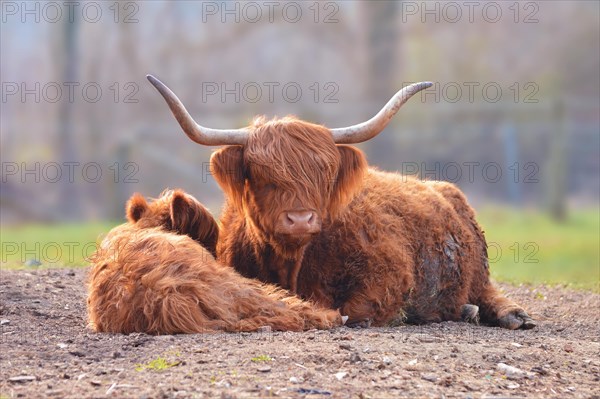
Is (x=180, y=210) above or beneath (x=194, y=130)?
beneath

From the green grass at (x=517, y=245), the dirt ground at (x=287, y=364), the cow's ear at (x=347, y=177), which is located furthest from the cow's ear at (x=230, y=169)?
the green grass at (x=517, y=245)

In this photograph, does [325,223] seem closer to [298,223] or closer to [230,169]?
[298,223]

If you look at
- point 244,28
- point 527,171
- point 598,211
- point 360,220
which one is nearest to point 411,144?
point 527,171

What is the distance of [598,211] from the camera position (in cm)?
2275

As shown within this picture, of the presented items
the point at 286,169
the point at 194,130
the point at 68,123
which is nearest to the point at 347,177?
the point at 286,169

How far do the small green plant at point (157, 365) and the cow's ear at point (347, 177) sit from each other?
2310 mm

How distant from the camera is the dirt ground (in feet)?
14.4

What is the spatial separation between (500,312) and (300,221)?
8.09 feet

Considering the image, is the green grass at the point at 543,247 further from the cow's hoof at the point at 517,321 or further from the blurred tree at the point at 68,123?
the blurred tree at the point at 68,123

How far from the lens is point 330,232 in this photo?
6891 mm

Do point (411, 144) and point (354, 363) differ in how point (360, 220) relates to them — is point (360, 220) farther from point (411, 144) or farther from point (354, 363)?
point (411, 144)

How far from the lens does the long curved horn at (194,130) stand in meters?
6.16

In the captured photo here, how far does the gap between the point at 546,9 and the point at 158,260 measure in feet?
85.0

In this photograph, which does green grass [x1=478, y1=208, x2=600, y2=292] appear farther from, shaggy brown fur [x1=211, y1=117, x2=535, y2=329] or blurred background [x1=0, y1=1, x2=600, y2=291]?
shaggy brown fur [x1=211, y1=117, x2=535, y2=329]
